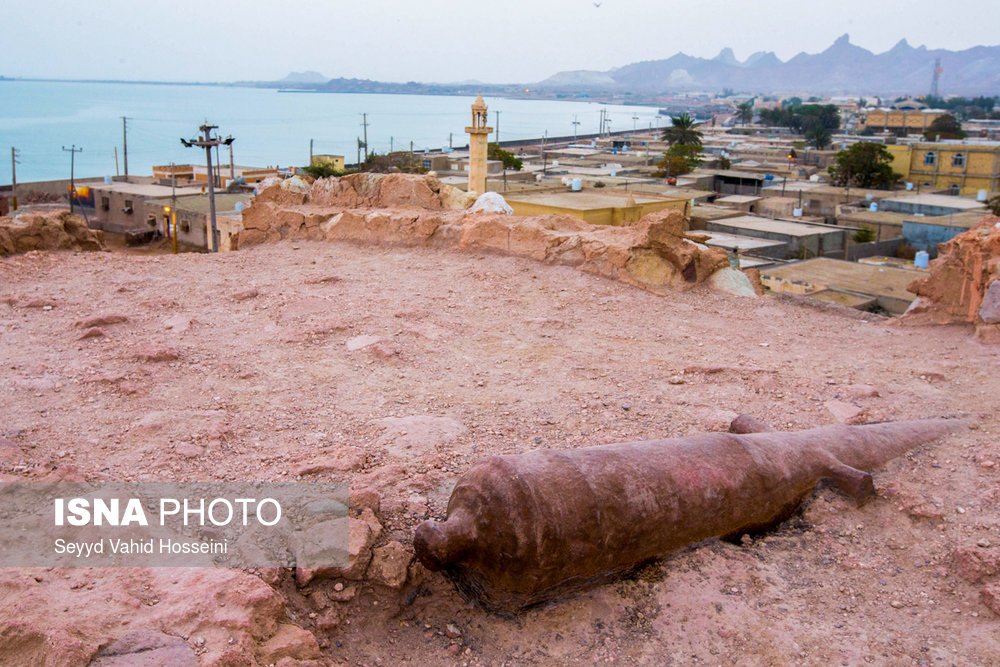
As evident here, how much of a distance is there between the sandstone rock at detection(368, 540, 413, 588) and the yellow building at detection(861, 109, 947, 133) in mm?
81125

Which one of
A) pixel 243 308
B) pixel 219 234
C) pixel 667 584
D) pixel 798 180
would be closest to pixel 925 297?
pixel 667 584

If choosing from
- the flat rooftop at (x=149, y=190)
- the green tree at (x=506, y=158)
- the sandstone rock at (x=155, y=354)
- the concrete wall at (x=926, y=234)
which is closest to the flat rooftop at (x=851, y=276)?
the concrete wall at (x=926, y=234)

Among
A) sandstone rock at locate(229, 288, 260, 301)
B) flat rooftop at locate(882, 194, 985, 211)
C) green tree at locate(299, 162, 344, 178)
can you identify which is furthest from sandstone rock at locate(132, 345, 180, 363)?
flat rooftop at locate(882, 194, 985, 211)

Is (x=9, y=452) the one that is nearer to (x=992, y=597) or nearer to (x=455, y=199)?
(x=992, y=597)

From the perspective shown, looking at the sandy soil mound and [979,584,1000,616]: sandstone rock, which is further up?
the sandy soil mound

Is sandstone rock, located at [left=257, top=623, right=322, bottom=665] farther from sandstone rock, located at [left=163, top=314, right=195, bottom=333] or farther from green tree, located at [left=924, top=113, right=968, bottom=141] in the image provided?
green tree, located at [left=924, top=113, right=968, bottom=141]

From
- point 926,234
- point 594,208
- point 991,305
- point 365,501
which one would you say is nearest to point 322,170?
point 594,208

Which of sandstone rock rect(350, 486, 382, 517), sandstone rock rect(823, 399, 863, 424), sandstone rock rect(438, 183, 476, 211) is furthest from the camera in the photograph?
sandstone rock rect(438, 183, 476, 211)

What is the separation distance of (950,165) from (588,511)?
4716 centimetres

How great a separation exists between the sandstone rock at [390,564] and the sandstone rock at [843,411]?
Result: 3.02 meters

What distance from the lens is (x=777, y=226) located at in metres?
27.2

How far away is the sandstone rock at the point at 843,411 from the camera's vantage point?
5.20 metres

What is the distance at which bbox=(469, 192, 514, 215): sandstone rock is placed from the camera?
34.3ft

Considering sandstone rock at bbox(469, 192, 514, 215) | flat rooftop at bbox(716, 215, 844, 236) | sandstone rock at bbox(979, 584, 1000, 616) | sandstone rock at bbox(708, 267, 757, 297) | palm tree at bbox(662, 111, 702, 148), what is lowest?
flat rooftop at bbox(716, 215, 844, 236)
